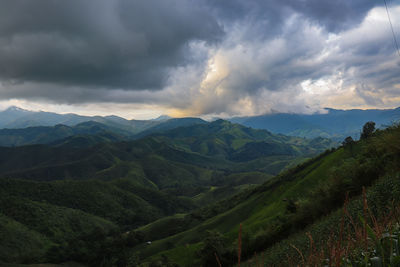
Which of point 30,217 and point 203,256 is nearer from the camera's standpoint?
point 203,256

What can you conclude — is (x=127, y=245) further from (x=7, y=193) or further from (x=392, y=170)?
(x=392, y=170)

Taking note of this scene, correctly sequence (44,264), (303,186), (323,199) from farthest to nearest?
(44,264) → (303,186) → (323,199)

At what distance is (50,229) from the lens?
6033 inches

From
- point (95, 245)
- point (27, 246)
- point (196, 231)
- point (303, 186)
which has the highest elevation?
point (303, 186)

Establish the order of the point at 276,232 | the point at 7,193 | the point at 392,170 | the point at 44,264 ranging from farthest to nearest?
the point at 7,193 < the point at 44,264 < the point at 276,232 < the point at 392,170

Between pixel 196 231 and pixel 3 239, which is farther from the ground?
pixel 196 231

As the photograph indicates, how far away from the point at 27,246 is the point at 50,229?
2090 centimetres

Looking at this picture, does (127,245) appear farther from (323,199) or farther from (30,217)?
(323,199)

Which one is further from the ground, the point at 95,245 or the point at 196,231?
the point at 196,231

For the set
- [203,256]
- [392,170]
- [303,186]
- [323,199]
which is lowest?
[203,256]

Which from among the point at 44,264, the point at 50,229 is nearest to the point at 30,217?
the point at 50,229

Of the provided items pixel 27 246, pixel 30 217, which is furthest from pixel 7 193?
pixel 27 246

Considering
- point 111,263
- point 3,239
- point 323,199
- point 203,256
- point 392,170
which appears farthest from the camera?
point 3,239

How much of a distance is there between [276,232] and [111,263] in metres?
96.1
